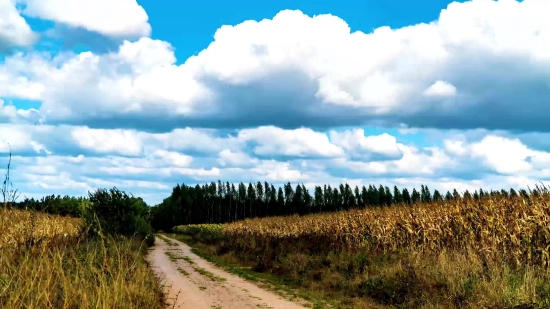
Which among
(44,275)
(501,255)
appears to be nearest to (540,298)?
(501,255)

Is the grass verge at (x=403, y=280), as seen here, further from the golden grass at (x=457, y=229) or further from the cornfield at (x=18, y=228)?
the cornfield at (x=18, y=228)

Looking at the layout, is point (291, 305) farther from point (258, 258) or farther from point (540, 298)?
point (258, 258)

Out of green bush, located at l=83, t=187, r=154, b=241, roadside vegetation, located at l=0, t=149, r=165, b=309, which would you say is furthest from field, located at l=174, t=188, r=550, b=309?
green bush, located at l=83, t=187, r=154, b=241

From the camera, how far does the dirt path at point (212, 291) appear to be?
14.6 meters

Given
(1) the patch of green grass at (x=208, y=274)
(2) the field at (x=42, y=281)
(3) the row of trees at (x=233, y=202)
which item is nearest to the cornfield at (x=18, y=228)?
(2) the field at (x=42, y=281)

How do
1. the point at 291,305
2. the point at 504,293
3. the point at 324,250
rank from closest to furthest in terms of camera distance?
the point at 504,293, the point at 291,305, the point at 324,250

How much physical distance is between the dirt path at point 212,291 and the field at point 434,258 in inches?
76.5

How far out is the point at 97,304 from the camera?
7.75 meters

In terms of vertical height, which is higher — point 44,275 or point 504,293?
point 44,275

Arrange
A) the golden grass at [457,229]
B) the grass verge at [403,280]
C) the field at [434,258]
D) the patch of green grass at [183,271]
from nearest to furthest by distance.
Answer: the grass verge at [403,280] → the field at [434,258] → the golden grass at [457,229] → the patch of green grass at [183,271]

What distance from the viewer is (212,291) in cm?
1723

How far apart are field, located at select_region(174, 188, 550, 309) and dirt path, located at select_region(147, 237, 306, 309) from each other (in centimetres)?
194

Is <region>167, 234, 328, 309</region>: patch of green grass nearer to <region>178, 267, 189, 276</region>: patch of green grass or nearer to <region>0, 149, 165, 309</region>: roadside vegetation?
<region>178, 267, 189, 276</region>: patch of green grass

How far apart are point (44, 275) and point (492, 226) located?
1439 centimetres
